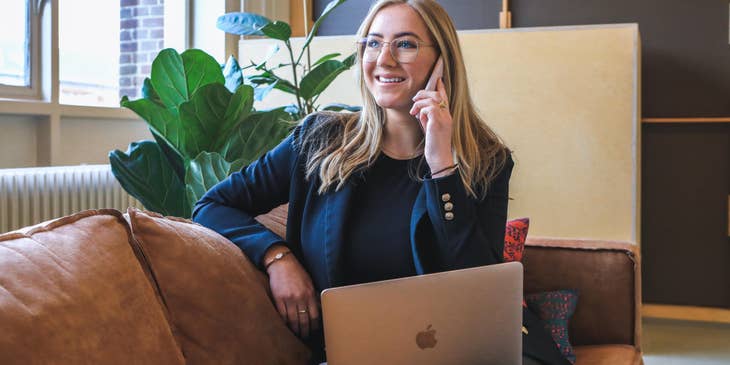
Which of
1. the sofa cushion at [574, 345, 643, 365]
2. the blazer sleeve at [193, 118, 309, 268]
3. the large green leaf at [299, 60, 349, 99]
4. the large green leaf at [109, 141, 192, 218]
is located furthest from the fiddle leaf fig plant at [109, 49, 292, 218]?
the sofa cushion at [574, 345, 643, 365]

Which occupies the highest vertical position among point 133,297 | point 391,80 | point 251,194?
point 391,80

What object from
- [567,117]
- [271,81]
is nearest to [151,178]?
[271,81]

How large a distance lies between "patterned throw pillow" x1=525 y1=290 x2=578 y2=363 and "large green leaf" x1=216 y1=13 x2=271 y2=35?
1430 mm

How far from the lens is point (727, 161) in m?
4.25

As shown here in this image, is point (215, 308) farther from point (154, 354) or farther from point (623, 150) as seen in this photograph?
point (623, 150)

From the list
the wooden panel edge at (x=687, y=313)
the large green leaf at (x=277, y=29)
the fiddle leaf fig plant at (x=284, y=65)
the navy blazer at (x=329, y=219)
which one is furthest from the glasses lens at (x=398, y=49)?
the wooden panel edge at (x=687, y=313)

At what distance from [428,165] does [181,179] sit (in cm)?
124

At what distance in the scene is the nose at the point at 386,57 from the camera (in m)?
1.72

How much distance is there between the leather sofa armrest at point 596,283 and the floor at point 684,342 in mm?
1447

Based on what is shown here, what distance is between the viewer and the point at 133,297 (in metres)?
1.13

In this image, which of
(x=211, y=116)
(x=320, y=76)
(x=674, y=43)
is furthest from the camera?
(x=674, y=43)

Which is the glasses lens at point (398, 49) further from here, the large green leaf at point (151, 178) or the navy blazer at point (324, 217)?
the large green leaf at point (151, 178)

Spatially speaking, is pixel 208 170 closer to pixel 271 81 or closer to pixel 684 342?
pixel 271 81

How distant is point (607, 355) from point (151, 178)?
1.56 metres
